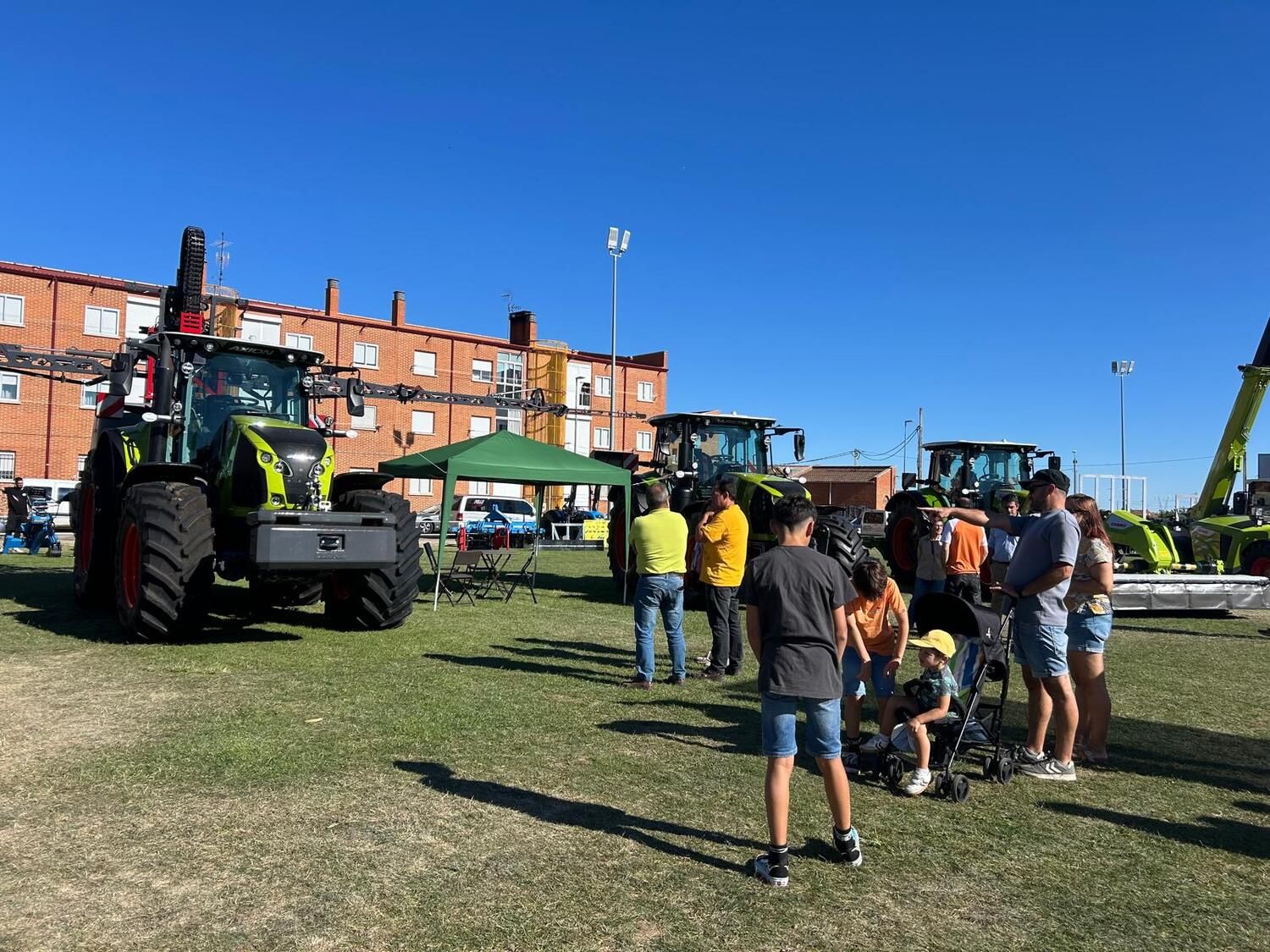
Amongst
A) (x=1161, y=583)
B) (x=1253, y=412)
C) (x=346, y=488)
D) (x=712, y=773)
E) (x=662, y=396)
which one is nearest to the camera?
(x=712, y=773)

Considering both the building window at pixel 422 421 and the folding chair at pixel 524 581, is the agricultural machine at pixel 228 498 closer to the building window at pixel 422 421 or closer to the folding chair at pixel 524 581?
the folding chair at pixel 524 581

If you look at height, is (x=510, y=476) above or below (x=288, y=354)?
below

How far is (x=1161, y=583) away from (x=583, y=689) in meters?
8.96

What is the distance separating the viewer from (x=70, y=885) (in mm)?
3512

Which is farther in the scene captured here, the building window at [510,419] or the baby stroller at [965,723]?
the building window at [510,419]

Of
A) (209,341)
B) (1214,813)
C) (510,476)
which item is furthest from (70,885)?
(510,476)

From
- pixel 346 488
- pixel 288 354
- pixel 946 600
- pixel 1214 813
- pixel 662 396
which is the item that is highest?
pixel 662 396

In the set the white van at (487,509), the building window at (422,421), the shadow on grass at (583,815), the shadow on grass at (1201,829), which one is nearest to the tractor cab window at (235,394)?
the shadow on grass at (583,815)

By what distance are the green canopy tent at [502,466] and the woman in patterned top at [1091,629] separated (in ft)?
23.1

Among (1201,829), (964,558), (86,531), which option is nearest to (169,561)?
(86,531)

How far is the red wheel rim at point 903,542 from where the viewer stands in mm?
15812

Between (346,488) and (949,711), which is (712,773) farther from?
(346,488)

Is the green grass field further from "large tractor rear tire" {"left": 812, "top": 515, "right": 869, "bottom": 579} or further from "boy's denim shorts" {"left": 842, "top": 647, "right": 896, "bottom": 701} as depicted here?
"large tractor rear tire" {"left": 812, "top": 515, "right": 869, "bottom": 579}

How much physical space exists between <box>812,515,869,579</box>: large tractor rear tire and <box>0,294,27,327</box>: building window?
33916 mm
